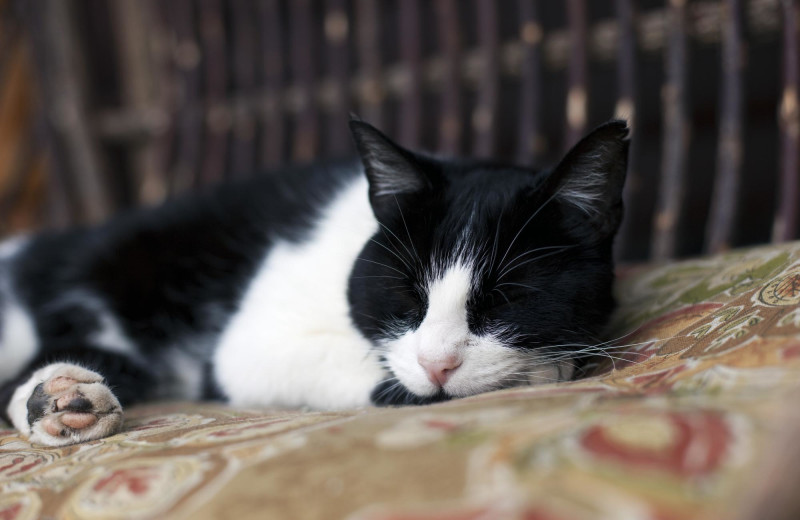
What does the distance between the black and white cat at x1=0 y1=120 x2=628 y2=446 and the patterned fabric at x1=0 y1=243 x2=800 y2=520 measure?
124 millimetres

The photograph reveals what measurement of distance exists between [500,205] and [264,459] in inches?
19.9

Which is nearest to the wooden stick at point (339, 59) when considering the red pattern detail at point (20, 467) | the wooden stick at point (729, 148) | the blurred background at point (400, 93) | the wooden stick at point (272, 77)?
the blurred background at point (400, 93)

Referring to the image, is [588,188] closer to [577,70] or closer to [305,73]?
[577,70]

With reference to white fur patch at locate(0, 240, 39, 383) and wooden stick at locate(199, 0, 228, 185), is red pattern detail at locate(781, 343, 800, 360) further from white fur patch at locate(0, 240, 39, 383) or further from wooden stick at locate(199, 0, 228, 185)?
wooden stick at locate(199, 0, 228, 185)

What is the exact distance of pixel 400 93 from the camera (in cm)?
195

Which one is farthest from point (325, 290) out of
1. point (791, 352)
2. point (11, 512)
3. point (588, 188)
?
point (791, 352)

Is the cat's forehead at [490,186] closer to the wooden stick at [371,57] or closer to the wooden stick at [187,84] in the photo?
the wooden stick at [371,57]

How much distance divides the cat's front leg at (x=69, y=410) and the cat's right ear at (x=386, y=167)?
48cm

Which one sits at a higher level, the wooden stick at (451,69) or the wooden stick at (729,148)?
the wooden stick at (451,69)

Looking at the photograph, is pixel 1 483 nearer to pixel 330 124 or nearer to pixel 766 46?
pixel 330 124

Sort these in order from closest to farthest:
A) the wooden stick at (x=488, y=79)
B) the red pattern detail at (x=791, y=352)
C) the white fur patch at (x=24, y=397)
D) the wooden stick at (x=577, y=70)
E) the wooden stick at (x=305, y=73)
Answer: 1. the red pattern detail at (x=791, y=352)
2. the white fur patch at (x=24, y=397)
3. the wooden stick at (x=577, y=70)
4. the wooden stick at (x=488, y=79)
5. the wooden stick at (x=305, y=73)

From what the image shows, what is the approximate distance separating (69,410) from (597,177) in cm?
75

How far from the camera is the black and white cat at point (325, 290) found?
85cm

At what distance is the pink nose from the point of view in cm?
81
